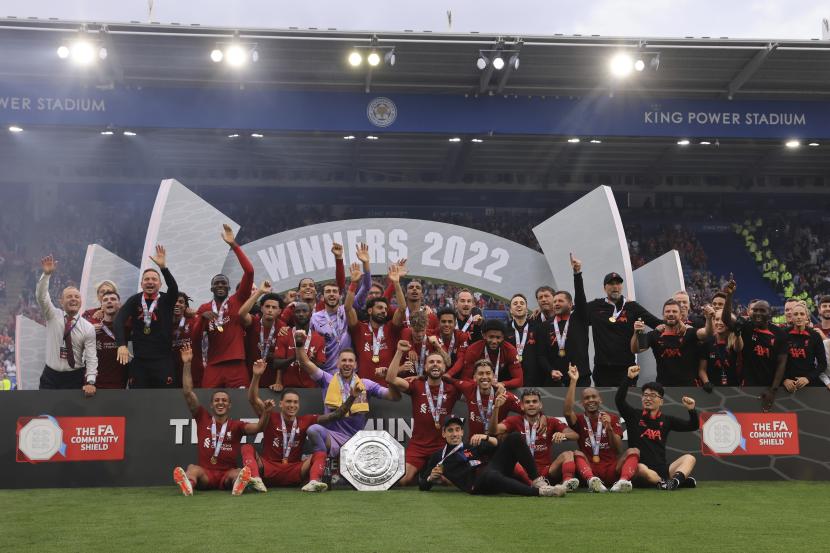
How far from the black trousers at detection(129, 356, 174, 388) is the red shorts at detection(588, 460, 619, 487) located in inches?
173

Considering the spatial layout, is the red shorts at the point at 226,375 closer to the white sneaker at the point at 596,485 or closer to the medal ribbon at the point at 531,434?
the medal ribbon at the point at 531,434

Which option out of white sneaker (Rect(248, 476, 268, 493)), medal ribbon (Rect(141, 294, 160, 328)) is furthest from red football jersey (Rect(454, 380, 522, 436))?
medal ribbon (Rect(141, 294, 160, 328))

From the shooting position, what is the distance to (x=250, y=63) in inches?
792

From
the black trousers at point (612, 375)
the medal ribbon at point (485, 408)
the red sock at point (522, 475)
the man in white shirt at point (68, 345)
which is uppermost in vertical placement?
the man in white shirt at point (68, 345)

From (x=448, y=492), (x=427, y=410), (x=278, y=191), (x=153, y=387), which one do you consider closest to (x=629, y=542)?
(x=448, y=492)

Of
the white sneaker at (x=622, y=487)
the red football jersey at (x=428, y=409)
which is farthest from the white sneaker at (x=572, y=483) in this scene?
the red football jersey at (x=428, y=409)

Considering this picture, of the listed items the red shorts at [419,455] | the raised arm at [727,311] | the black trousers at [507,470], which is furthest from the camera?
the raised arm at [727,311]

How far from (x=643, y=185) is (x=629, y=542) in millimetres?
25073

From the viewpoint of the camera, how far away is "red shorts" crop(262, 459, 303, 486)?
893cm

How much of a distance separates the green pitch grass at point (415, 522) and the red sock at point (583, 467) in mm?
332

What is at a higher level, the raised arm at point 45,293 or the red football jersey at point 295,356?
the raised arm at point 45,293

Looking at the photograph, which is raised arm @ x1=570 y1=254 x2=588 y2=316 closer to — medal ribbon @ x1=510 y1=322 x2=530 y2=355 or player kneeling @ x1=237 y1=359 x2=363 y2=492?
medal ribbon @ x1=510 y1=322 x2=530 y2=355

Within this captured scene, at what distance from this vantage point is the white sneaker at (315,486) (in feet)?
27.9

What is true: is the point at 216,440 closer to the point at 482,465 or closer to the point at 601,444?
the point at 482,465
